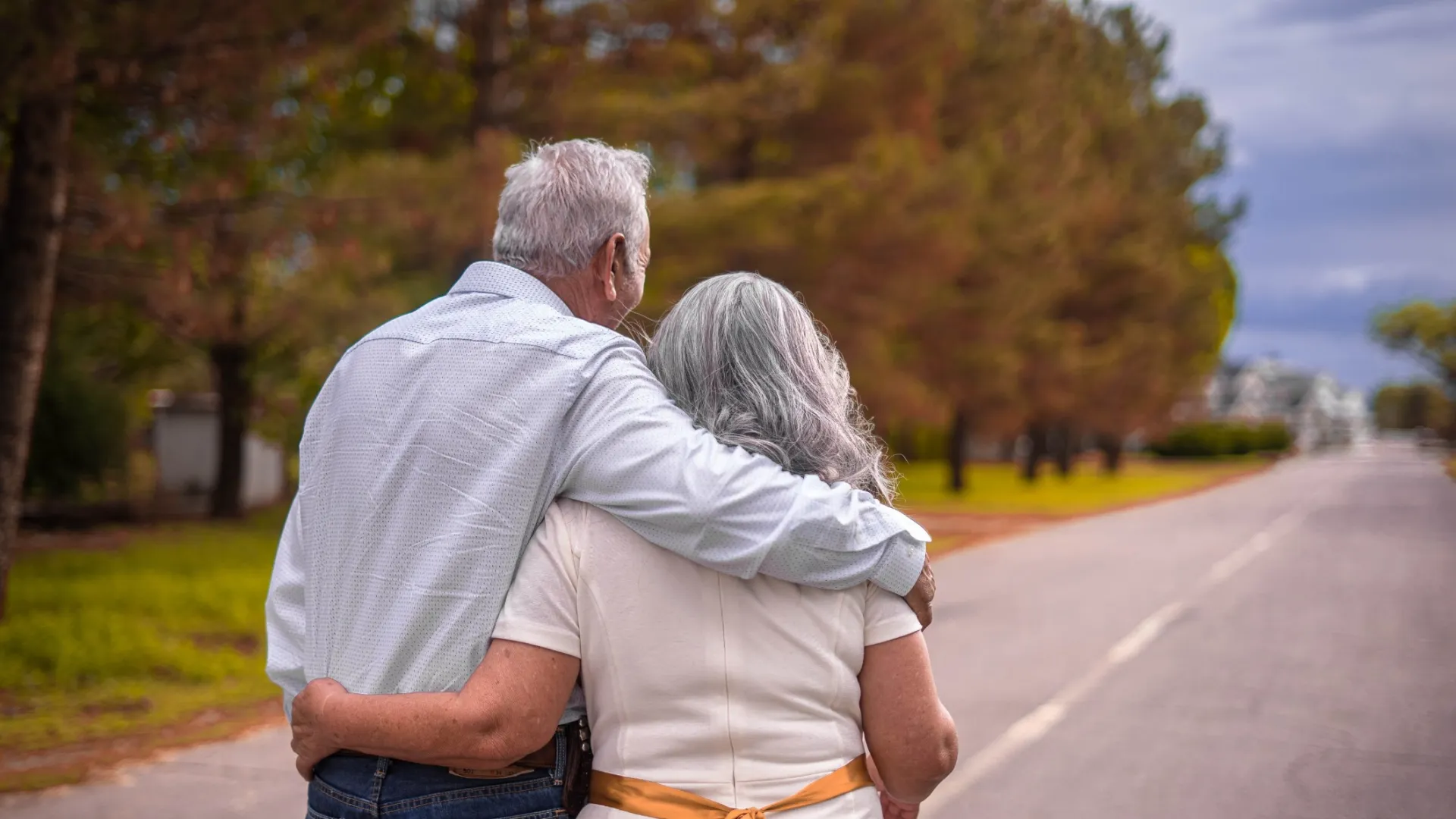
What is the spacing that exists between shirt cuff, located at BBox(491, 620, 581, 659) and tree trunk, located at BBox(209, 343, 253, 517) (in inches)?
696

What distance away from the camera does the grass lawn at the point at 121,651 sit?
23.0 feet

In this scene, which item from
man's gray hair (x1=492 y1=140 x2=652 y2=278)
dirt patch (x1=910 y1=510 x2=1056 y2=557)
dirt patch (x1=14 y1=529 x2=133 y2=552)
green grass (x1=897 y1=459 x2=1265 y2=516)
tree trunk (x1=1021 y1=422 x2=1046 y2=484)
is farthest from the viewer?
tree trunk (x1=1021 y1=422 x2=1046 y2=484)

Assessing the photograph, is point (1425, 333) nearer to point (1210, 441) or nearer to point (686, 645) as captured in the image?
point (1210, 441)

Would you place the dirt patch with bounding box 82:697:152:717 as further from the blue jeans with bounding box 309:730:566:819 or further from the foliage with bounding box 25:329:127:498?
the foliage with bounding box 25:329:127:498

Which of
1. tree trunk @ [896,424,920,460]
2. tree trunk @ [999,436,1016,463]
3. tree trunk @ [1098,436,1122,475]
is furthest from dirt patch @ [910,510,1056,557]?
tree trunk @ [999,436,1016,463]

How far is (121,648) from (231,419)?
11.3 m

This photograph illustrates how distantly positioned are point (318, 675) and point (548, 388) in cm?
59

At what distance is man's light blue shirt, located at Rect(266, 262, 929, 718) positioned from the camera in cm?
179

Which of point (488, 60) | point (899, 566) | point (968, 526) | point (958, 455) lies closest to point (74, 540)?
point (488, 60)

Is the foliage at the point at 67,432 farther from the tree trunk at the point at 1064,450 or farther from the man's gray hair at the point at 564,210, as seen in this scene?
the tree trunk at the point at 1064,450

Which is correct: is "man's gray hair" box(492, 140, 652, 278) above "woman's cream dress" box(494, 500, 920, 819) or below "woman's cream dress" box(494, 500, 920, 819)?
above

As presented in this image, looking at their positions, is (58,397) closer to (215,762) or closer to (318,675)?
(215,762)

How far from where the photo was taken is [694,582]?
185cm

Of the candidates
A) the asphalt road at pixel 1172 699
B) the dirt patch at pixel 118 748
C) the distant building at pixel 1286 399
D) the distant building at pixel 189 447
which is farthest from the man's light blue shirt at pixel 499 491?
the distant building at pixel 1286 399
